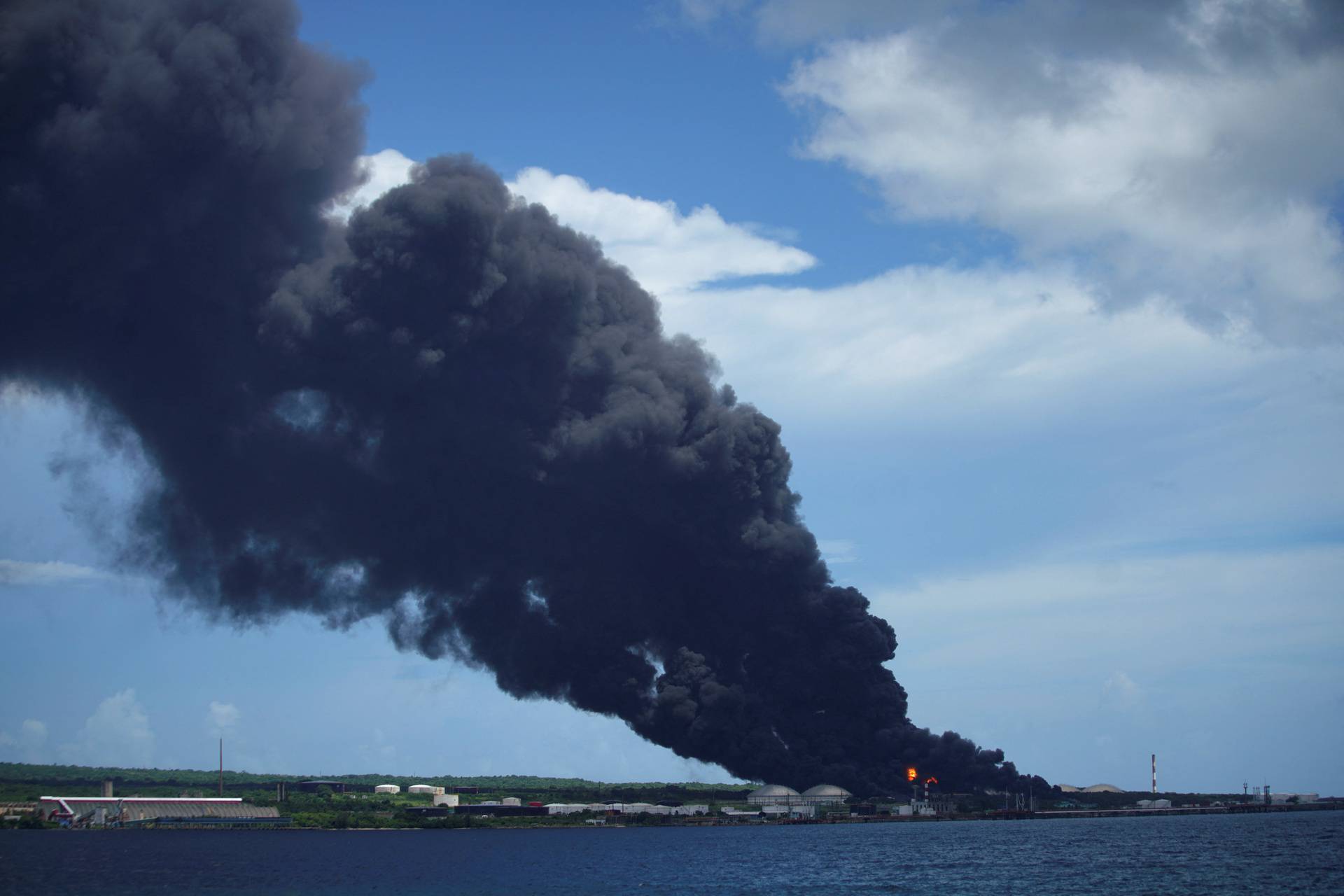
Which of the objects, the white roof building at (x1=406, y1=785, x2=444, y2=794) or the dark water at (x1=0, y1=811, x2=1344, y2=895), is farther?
the white roof building at (x1=406, y1=785, x2=444, y2=794)

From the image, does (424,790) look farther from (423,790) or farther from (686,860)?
(686,860)

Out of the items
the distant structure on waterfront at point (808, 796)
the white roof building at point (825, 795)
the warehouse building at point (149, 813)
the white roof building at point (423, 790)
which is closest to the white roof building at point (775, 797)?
the distant structure on waterfront at point (808, 796)

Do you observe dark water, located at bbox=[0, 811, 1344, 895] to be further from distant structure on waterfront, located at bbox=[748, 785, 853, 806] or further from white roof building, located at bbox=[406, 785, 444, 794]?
white roof building, located at bbox=[406, 785, 444, 794]

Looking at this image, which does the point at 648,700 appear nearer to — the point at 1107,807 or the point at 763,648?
the point at 763,648

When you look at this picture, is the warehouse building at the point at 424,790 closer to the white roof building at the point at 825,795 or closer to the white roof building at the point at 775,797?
the white roof building at the point at 775,797

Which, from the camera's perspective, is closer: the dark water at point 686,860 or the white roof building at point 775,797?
the dark water at point 686,860

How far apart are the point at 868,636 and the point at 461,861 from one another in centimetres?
4381

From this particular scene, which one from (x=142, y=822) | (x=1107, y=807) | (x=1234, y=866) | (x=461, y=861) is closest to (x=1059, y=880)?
(x=1234, y=866)

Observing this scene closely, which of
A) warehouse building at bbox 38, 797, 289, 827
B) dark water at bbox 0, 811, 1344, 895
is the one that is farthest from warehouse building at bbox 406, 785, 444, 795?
dark water at bbox 0, 811, 1344, 895

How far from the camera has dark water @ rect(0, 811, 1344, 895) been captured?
241 feet

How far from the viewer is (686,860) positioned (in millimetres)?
89750

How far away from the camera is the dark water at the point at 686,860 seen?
73562 mm

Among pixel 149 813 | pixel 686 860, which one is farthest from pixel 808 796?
pixel 149 813

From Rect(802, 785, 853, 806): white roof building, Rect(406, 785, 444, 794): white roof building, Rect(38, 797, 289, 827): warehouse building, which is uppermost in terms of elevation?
Rect(802, 785, 853, 806): white roof building
